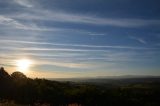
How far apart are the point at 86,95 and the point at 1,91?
1053 cm

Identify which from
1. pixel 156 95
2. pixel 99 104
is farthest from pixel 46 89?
pixel 156 95

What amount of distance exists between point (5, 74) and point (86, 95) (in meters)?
13.9

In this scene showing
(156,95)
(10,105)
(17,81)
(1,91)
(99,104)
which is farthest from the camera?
(156,95)

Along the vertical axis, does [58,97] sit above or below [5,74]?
below

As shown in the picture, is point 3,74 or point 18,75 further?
point 18,75

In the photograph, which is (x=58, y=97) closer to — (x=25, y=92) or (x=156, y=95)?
(x=25, y=92)

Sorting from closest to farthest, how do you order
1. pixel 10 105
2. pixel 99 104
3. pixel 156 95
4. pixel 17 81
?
pixel 10 105 → pixel 99 104 → pixel 17 81 → pixel 156 95

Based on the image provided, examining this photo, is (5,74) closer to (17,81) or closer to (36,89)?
(17,81)

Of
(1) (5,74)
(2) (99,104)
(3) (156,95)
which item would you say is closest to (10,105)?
(2) (99,104)

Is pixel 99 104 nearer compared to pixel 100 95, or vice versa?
pixel 99 104

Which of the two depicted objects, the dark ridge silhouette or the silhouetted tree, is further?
the silhouetted tree

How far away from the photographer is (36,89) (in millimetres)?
44375

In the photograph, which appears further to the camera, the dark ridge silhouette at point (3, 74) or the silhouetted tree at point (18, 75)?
the silhouetted tree at point (18, 75)

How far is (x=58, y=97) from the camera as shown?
41.8m
